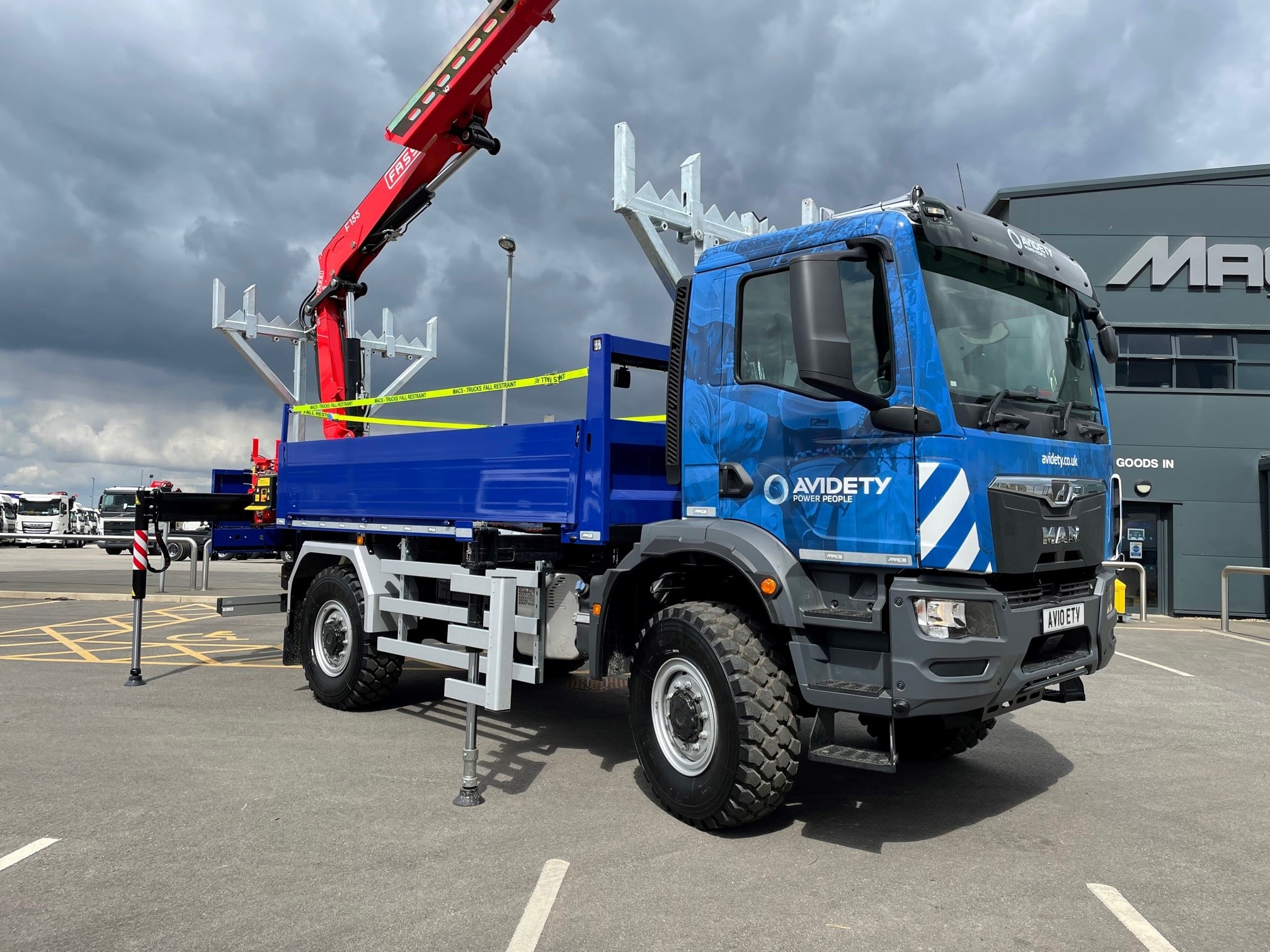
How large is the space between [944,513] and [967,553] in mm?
201

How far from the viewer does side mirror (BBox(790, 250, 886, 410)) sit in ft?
12.1

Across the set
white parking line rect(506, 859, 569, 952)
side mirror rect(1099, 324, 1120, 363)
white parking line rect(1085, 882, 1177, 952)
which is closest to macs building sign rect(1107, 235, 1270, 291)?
side mirror rect(1099, 324, 1120, 363)

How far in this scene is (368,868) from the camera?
3801mm

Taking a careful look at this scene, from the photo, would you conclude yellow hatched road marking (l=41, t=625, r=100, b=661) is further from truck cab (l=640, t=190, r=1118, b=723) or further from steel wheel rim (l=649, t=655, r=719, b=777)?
truck cab (l=640, t=190, r=1118, b=723)

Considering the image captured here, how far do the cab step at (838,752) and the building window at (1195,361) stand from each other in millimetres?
14844

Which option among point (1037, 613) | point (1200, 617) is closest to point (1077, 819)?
point (1037, 613)

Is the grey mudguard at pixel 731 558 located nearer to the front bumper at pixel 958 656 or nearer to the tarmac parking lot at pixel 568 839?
the front bumper at pixel 958 656

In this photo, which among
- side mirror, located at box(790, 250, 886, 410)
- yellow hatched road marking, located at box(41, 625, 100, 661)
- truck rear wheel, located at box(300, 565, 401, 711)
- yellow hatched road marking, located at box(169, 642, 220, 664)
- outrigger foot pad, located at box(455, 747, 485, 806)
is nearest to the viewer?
side mirror, located at box(790, 250, 886, 410)

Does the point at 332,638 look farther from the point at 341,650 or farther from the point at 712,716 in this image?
the point at 712,716

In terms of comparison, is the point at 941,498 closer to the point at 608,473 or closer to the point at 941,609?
the point at 941,609

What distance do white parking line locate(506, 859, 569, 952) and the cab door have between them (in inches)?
72.4

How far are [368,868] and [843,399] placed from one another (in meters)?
2.99

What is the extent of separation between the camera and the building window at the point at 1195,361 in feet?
52.9

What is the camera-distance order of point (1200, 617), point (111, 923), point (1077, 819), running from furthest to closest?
point (1200, 617) → point (1077, 819) → point (111, 923)
